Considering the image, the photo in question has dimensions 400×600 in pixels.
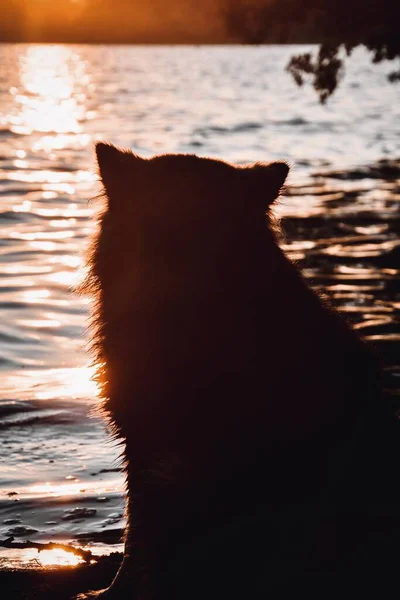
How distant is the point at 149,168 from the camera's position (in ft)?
15.1

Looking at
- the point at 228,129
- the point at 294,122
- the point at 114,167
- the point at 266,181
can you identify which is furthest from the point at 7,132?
the point at 266,181

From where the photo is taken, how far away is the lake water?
6.54m

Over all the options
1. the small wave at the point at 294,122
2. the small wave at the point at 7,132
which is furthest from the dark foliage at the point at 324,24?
the small wave at the point at 294,122

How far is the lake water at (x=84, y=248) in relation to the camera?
654 cm

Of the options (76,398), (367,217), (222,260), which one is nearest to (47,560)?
(222,260)

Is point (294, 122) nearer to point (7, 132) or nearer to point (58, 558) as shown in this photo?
point (7, 132)

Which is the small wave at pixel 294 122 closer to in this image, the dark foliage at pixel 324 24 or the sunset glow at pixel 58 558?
the dark foliage at pixel 324 24

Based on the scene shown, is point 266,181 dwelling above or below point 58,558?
above

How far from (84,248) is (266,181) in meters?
0.97

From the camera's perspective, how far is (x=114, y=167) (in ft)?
15.2

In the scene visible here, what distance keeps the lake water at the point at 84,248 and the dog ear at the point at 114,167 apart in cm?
28

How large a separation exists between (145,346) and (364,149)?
2722 centimetres

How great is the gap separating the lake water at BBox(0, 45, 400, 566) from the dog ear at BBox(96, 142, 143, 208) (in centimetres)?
28

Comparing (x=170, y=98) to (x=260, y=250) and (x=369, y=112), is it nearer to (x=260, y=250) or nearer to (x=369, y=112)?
(x=369, y=112)
